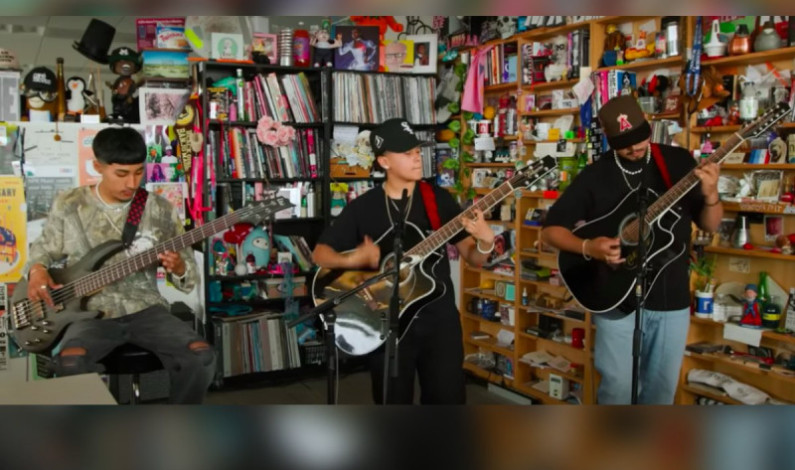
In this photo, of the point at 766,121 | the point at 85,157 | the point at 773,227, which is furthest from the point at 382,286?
the point at 85,157

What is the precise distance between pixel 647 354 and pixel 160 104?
3663mm

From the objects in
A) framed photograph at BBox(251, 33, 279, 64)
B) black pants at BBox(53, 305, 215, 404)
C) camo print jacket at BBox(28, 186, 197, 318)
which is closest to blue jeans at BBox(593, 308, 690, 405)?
black pants at BBox(53, 305, 215, 404)

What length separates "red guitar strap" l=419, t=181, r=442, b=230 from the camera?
115 inches

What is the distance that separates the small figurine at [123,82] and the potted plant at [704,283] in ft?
12.4

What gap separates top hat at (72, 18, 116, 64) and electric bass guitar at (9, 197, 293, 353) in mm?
2339

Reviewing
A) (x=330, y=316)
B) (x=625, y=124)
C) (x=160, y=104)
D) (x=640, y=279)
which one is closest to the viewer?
(x=330, y=316)

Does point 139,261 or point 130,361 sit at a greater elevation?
point 139,261

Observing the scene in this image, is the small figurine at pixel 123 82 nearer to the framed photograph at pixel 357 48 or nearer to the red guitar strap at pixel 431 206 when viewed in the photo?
the framed photograph at pixel 357 48

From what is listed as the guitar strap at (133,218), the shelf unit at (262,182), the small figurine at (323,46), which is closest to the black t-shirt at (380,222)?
the guitar strap at (133,218)

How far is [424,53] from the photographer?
17.8 feet

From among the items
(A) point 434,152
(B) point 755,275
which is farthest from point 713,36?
(A) point 434,152

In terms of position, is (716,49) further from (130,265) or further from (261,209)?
(130,265)

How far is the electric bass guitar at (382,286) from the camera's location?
2.83 meters

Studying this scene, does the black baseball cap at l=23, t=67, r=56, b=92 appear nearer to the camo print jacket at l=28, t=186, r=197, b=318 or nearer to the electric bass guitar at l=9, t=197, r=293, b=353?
the camo print jacket at l=28, t=186, r=197, b=318
